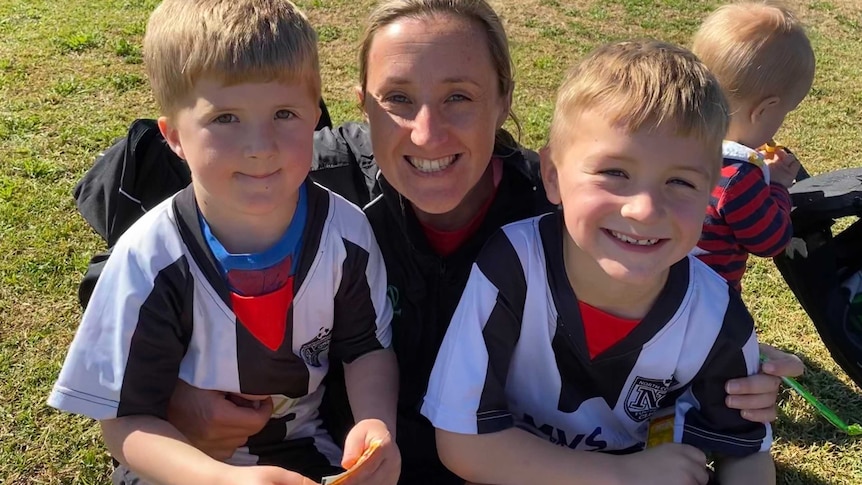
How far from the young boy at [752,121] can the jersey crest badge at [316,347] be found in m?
1.59

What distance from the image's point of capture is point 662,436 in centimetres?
202

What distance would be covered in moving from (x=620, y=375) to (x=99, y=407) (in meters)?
1.34

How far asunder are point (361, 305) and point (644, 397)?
826mm

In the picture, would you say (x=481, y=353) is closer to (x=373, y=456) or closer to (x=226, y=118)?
(x=373, y=456)

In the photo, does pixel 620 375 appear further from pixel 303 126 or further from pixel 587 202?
pixel 303 126

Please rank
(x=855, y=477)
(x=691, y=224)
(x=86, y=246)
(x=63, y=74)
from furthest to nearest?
1. (x=63, y=74)
2. (x=86, y=246)
3. (x=855, y=477)
4. (x=691, y=224)

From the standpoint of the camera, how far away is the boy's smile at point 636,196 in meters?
1.72

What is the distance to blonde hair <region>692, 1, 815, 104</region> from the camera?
116 inches

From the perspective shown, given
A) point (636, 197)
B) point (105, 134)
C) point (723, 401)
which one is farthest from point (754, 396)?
point (105, 134)

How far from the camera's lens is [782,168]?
2977mm

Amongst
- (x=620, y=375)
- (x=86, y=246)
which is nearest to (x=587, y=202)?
(x=620, y=375)

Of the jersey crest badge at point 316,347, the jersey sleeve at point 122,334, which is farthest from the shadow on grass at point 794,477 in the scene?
the jersey sleeve at point 122,334

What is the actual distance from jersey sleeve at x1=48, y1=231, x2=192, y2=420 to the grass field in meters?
1.02

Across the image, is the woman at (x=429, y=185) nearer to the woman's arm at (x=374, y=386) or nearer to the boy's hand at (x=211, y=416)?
the boy's hand at (x=211, y=416)
